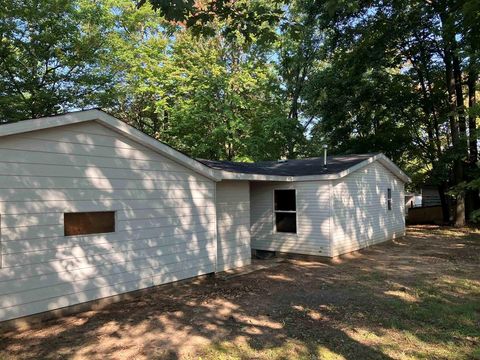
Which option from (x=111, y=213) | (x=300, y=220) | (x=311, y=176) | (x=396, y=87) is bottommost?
(x=300, y=220)

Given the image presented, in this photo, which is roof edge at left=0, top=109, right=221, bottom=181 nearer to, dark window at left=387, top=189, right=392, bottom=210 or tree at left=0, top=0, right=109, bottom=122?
dark window at left=387, top=189, right=392, bottom=210

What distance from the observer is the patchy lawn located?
15.1ft

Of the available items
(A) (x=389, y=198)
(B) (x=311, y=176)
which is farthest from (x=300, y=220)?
(A) (x=389, y=198)

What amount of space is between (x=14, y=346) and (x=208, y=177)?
4776mm

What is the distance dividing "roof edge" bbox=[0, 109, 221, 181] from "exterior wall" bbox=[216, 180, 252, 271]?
0.95 metres

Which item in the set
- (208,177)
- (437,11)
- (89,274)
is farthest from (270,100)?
(89,274)

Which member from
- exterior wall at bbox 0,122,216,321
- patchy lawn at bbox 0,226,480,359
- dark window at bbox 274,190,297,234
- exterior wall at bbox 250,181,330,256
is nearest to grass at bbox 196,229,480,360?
patchy lawn at bbox 0,226,480,359

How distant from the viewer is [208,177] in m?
8.46

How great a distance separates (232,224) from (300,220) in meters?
2.52

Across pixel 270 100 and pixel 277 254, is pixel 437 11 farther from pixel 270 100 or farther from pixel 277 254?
pixel 277 254

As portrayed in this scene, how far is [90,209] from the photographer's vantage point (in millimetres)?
6340

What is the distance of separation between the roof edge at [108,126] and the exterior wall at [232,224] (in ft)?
3.13

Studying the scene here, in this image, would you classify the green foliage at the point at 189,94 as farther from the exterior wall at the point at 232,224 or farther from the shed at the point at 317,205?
the exterior wall at the point at 232,224

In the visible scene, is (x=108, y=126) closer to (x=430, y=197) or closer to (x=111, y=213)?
(x=111, y=213)
